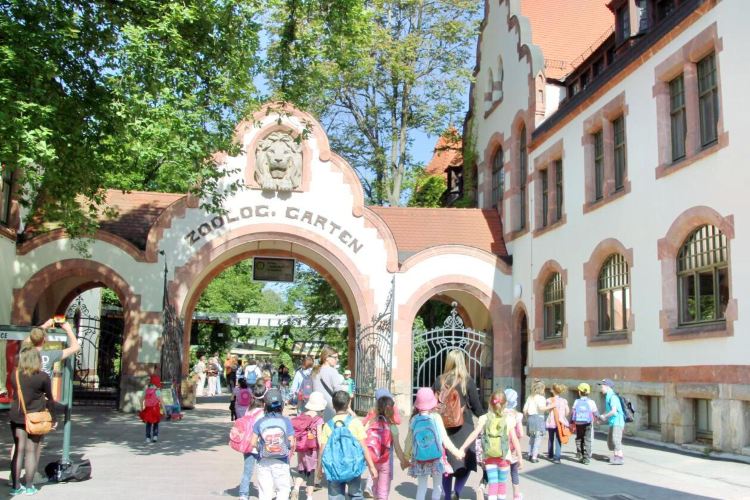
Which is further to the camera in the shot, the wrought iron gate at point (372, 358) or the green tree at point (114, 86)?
the wrought iron gate at point (372, 358)

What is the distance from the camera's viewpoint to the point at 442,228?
24.2 meters

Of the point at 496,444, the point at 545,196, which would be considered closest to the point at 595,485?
the point at 496,444

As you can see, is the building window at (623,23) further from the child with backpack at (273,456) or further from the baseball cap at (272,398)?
the child with backpack at (273,456)

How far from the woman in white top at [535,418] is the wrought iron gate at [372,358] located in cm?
796

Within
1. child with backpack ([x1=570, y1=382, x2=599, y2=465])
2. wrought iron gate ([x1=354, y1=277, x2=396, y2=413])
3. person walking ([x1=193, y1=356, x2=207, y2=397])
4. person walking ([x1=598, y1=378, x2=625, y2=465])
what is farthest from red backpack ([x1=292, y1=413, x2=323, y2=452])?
person walking ([x1=193, y1=356, x2=207, y2=397])

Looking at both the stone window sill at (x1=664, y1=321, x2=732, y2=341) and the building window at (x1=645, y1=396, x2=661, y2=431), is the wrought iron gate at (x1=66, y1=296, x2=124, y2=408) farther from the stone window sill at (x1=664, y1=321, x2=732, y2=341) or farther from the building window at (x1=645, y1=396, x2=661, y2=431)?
the stone window sill at (x1=664, y1=321, x2=732, y2=341)

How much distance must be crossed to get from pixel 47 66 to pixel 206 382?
2729 cm

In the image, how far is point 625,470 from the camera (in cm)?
1198

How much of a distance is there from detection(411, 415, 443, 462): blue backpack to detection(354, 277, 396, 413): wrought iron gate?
42.1 feet

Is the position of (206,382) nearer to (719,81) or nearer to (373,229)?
(373,229)

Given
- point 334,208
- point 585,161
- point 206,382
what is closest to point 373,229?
point 334,208

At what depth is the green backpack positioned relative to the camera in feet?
27.7

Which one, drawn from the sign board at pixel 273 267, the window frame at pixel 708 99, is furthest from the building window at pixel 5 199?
the window frame at pixel 708 99

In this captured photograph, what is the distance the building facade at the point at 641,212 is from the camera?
43.5 ft
